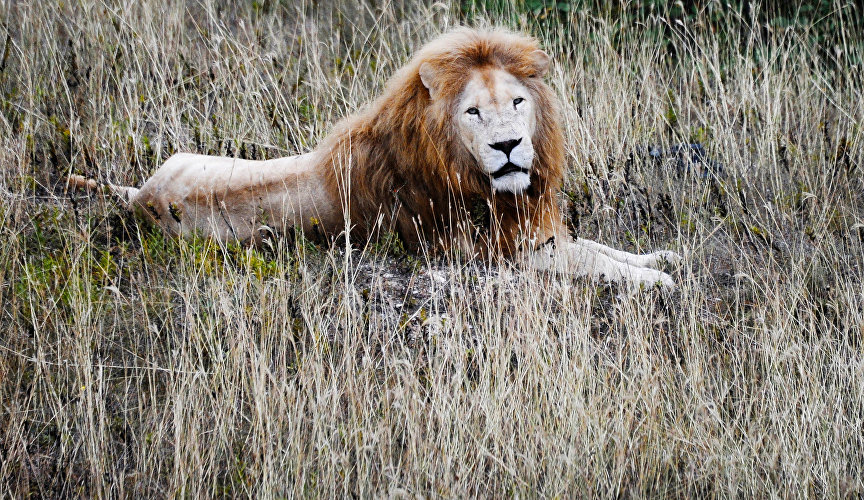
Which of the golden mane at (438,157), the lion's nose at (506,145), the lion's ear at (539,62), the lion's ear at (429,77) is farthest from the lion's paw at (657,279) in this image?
the lion's ear at (429,77)

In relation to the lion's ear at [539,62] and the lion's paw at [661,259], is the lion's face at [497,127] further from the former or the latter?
the lion's paw at [661,259]

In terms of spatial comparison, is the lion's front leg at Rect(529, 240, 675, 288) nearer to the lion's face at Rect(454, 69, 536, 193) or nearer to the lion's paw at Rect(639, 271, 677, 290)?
the lion's paw at Rect(639, 271, 677, 290)

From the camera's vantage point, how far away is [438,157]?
4148 mm

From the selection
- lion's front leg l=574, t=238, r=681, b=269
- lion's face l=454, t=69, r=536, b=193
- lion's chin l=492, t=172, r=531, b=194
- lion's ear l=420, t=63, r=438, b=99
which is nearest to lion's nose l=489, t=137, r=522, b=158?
lion's face l=454, t=69, r=536, b=193

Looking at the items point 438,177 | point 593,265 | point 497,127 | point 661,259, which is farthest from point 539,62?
point 661,259

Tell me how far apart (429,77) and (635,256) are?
1.34m

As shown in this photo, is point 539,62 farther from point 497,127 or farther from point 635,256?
point 635,256

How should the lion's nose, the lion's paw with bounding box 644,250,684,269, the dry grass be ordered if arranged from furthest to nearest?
the lion's paw with bounding box 644,250,684,269, the lion's nose, the dry grass

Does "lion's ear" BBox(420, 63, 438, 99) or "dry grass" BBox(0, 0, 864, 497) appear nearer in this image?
"dry grass" BBox(0, 0, 864, 497)

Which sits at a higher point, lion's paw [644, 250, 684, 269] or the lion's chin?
the lion's chin

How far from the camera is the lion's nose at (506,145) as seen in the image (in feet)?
13.1

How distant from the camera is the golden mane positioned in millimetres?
4125

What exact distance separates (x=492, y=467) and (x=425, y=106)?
5.81 ft

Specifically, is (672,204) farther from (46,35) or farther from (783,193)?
(46,35)
